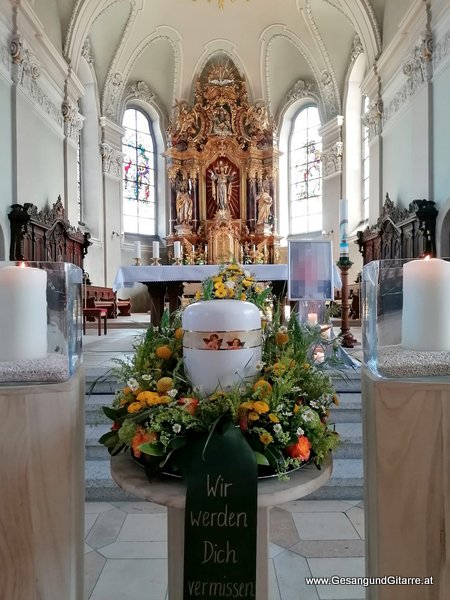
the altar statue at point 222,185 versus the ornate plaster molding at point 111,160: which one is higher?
the ornate plaster molding at point 111,160

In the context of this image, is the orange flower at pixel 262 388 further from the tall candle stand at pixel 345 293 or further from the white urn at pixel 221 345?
the tall candle stand at pixel 345 293

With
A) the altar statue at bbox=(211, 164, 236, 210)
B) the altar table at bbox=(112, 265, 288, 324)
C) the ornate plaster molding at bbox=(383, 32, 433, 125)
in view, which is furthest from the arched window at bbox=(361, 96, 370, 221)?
the altar table at bbox=(112, 265, 288, 324)

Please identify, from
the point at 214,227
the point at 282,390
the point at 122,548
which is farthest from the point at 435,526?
the point at 214,227

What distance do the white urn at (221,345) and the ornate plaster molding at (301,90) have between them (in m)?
13.4

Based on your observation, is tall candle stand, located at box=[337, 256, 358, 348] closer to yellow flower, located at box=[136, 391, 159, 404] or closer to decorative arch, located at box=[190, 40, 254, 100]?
yellow flower, located at box=[136, 391, 159, 404]

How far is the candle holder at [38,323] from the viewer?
3.59ft

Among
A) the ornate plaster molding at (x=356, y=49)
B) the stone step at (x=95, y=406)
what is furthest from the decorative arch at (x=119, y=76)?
the stone step at (x=95, y=406)

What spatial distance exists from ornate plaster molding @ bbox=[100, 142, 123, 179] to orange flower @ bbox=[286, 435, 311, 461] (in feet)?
40.6

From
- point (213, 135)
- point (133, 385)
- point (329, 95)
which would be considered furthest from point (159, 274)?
point (329, 95)

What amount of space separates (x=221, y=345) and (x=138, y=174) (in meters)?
13.3

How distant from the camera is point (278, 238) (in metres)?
13.2

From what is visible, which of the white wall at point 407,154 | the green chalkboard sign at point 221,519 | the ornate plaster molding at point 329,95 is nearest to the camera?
the green chalkboard sign at point 221,519

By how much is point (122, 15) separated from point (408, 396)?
1367cm

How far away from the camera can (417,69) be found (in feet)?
25.5
